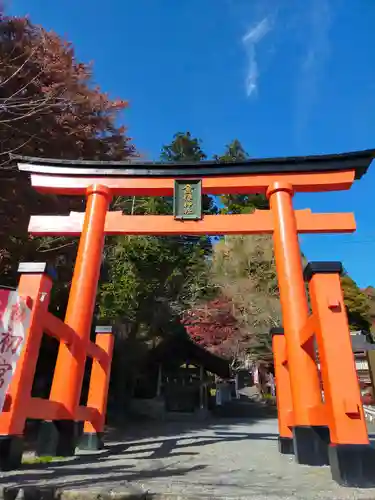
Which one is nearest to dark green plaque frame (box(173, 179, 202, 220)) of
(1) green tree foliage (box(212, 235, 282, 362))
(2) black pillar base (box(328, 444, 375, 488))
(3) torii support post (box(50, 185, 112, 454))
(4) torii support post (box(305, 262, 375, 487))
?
(3) torii support post (box(50, 185, 112, 454))

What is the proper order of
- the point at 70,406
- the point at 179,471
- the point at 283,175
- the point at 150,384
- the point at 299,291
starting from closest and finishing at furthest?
1. the point at 179,471
2. the point at 70,406
3. the point at 299,291
4. the point at 283,175
5. the point at 150,384

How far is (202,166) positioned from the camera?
22.6 ft

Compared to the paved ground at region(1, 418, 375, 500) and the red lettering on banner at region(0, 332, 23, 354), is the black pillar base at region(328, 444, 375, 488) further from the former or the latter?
the red lettering on banner at region(0, 332, 23, 354)

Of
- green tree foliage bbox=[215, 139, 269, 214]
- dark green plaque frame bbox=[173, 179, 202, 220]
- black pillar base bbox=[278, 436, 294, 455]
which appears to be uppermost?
green tree foliage bbox=[215, 139, 269, 214]

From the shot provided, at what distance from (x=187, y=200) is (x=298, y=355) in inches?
134

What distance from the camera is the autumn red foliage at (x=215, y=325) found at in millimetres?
21250

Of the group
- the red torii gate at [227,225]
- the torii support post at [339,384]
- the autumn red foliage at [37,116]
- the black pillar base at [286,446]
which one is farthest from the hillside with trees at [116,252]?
the black pillar base at [286,446]

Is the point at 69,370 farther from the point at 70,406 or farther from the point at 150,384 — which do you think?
the point at 150,384

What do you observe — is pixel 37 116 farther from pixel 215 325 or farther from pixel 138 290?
pixel 215 325

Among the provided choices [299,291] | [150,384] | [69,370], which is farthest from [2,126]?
[150,384]

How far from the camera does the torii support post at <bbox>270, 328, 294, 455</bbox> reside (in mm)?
5797

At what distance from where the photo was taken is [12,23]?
766 cm

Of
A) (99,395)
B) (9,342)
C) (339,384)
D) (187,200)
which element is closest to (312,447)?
(339,384)

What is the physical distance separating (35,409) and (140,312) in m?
9.20
